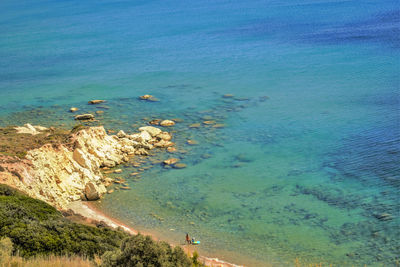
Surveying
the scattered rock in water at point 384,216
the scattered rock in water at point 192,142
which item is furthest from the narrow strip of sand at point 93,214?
the scattered rock in water at point 384,216

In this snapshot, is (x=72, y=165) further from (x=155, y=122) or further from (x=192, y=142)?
(x=155, y=122)

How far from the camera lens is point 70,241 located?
14812 millimetres

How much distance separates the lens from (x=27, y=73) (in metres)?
58.3

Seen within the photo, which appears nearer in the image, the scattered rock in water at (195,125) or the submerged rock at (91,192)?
the submerged rock at (91,192)

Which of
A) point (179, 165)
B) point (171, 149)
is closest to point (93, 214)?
point (179, 165)

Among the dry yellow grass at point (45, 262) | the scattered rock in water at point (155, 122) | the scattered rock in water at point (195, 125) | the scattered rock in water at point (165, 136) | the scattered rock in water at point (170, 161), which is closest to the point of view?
the dry yellow grass at point (45, 262)

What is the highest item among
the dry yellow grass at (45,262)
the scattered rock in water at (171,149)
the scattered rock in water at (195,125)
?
the dry yellow grass at (45,262)

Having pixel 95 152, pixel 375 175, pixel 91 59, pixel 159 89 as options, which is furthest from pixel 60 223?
pixel 91 59

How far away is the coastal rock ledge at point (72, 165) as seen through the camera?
893 inches

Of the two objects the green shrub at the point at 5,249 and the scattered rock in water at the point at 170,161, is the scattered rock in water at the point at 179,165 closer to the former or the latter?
the scattered rock in water at the point at 170,161

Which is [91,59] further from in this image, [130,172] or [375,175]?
[375,175]

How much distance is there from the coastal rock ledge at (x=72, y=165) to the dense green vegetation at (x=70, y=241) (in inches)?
175

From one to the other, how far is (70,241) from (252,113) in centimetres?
2556

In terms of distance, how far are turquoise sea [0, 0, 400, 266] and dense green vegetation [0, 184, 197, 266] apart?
6414 mm
